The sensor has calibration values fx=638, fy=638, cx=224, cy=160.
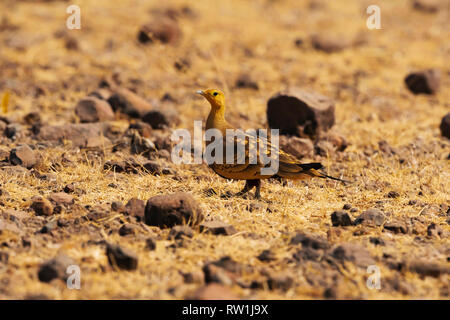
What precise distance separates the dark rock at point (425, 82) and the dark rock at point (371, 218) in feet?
20.6

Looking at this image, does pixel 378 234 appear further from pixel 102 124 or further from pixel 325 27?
pixel 325 27

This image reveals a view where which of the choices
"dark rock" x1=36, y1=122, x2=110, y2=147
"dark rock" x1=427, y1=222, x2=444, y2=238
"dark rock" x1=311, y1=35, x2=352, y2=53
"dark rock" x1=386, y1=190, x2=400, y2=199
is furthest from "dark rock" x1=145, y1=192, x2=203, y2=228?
"dark rock" x1=311, y1=35, x2=352, y2=53

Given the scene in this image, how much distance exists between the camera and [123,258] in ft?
14.9

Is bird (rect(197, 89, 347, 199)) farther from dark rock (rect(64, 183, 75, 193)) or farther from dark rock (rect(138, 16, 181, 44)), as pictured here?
dark rock (rect(138, 16, 181, 44))

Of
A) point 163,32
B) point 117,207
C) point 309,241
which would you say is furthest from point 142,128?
point 163,32

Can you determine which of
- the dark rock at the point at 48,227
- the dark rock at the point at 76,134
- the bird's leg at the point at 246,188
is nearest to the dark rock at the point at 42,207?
the dark rock at the point at 48,227

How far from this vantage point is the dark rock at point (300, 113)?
331 inches

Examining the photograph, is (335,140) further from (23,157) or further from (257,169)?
(23,157)

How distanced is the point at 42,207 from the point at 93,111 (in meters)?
3.58

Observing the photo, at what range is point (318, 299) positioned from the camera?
14.4ft

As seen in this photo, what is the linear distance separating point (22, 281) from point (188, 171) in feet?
10.00

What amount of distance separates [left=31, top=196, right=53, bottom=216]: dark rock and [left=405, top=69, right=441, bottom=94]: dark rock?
25.7 feet

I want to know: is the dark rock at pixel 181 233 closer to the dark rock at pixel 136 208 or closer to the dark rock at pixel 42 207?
the dark rock at pixel 136 208

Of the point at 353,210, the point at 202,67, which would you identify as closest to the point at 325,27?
the point at 202,67
